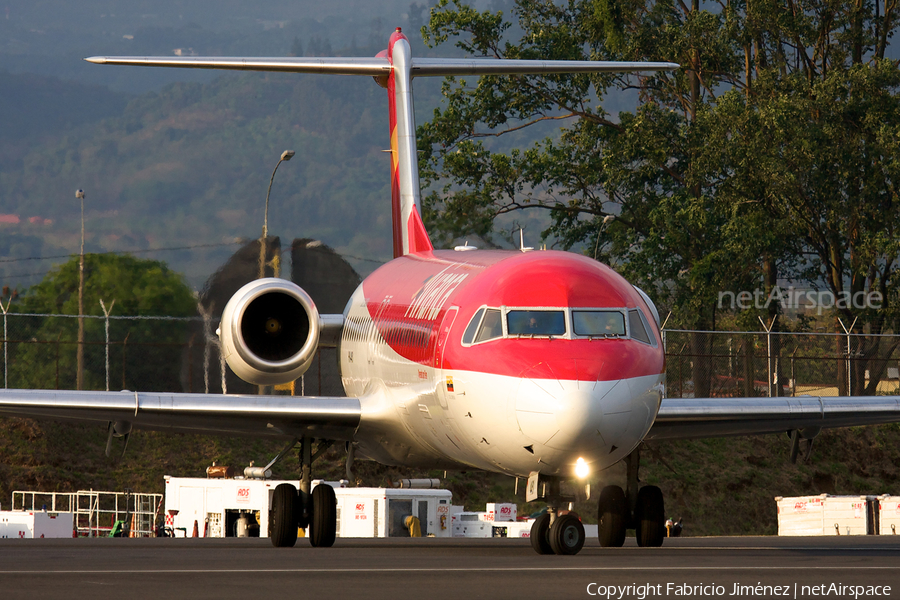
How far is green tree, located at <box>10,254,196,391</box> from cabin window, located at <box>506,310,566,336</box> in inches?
870

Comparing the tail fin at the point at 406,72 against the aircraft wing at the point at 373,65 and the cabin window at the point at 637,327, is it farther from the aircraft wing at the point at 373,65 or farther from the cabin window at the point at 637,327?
the cabin window at the point at 637,327

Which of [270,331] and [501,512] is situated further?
[501,512]

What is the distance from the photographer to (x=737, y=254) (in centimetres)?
4272

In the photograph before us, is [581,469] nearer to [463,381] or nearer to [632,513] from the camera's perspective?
[463,381]

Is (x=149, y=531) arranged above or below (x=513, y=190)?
below

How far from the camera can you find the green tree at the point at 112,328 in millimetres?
44469

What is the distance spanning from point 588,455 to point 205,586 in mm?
4155

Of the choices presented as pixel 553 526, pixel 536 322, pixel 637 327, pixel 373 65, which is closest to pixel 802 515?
pixel 373 65

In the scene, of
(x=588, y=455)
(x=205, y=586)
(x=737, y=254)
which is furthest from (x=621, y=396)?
(x=737, y=254)

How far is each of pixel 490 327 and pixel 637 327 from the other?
5.01 feet

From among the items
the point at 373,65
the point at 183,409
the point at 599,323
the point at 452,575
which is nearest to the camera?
the point at 452,575

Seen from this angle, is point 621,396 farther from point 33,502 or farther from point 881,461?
point 881,461

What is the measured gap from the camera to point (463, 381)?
1330 cm

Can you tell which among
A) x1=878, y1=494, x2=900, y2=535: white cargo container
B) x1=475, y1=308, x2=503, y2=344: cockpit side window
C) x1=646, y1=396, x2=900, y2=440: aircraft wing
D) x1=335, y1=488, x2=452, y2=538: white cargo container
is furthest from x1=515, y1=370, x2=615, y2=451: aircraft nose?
x1=878, y1=494, x2=900, y2=535: white cargo container
